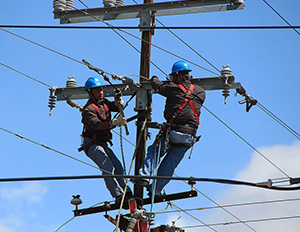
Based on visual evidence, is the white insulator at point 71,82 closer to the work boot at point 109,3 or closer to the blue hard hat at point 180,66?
the work boot at point 109,3

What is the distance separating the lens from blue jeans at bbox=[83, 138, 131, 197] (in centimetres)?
1207

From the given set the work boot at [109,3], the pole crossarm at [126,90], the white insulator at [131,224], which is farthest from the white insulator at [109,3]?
the white insulator at [131,224]

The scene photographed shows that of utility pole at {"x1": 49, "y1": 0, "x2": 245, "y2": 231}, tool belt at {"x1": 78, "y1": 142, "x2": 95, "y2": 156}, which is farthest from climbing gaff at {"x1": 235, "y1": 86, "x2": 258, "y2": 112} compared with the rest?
tool belt at {"x1": 78, "y1": 142, "x2": 95, "y2": 156}

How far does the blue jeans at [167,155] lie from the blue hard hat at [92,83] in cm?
139

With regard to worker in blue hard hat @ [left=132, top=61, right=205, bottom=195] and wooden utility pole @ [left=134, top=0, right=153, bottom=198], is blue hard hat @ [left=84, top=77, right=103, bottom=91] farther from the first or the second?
worker in blue hard hat @ [left=132, top=61, right=205, bottom=195]

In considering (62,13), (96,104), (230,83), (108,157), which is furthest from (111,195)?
(62,13)

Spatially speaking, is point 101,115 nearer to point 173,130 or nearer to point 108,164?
point 108,164

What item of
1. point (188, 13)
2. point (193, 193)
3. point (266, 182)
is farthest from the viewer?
point (188, 13)

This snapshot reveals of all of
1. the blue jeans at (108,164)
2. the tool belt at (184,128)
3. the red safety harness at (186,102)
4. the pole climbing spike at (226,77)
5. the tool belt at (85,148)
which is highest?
the pole climbing spike at (226,77)

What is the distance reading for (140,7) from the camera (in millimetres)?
13023

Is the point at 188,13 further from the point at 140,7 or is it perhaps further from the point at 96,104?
the point at 96,104

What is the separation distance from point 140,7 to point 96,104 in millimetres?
1866

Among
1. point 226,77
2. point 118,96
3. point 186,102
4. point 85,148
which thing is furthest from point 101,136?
point 226,77

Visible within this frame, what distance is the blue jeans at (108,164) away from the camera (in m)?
12.1
